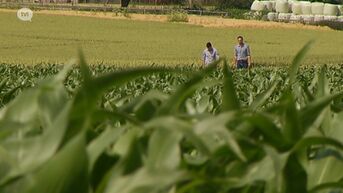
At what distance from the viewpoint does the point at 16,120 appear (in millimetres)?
1209

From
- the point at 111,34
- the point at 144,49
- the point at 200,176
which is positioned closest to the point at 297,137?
the point at 200,176

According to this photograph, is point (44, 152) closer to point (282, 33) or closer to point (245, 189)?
point (245, 189)

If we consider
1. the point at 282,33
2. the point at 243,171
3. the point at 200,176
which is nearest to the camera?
the point at 200,176

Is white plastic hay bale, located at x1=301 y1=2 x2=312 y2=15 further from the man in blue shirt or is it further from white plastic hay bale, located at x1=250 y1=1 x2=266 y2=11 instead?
the man in blue shirt

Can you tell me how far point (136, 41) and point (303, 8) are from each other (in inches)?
1564

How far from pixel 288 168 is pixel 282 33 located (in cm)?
5705

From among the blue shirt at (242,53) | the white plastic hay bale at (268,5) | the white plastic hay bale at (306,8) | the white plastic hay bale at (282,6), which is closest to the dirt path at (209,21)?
the white plastic hay bale at (306,8)

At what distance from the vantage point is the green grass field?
38.2 m

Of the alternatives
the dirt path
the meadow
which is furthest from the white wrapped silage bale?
the meadow

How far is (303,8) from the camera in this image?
8556cm

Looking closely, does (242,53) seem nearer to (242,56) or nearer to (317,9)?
(242,56)

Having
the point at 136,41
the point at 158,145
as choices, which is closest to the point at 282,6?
the point at 136,41

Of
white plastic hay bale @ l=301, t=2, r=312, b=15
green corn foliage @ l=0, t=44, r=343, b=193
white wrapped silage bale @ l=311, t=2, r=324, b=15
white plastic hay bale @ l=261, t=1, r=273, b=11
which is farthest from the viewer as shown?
white plastic hay bale @ l=261, t=1, r=273, b=11

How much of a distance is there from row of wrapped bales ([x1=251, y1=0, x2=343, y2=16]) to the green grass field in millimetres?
25067
